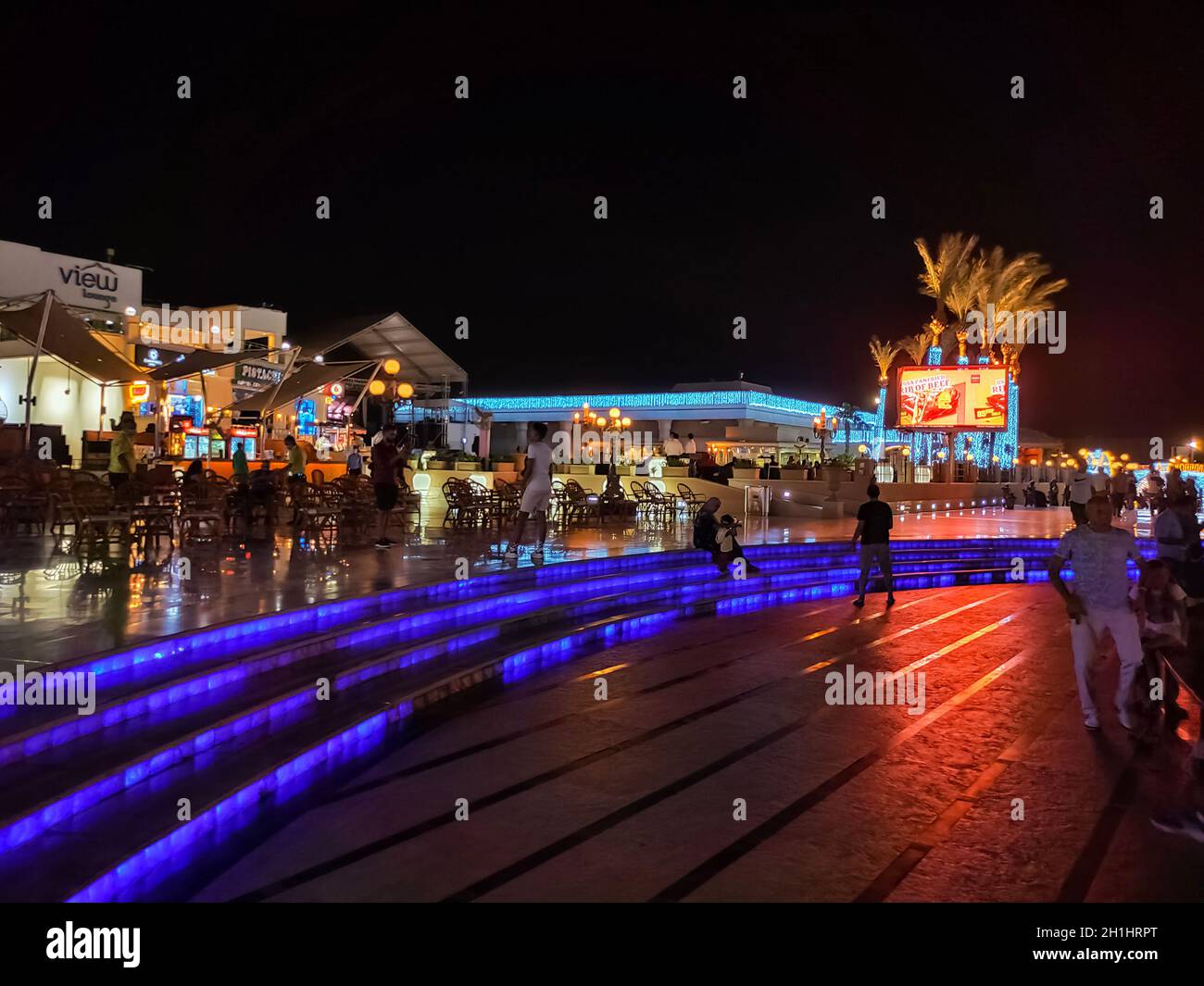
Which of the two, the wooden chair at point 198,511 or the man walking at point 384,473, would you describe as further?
the wooden chair at point 198,511

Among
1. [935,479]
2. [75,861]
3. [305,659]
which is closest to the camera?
[75,861]

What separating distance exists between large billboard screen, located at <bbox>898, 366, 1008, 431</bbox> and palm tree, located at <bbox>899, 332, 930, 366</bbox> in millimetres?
1737

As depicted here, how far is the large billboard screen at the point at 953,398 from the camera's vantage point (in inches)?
1281

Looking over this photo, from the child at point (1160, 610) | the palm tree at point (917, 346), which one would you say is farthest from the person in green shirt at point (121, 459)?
the palm tree at point (917, 346)

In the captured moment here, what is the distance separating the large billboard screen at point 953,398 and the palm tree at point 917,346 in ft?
5.70

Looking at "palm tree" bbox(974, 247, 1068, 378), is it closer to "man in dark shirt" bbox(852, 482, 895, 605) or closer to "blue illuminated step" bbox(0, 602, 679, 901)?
"man in dark shirt" bbox(852, 482, 895, 605)

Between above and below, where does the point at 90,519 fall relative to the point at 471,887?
above

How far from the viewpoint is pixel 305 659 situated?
6082 mm

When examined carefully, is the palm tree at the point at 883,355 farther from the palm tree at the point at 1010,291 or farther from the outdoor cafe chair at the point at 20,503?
the outdoor cafe chair at the point at 20,503

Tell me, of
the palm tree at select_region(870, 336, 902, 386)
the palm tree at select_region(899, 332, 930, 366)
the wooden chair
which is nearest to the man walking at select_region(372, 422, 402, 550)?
the wooden chair

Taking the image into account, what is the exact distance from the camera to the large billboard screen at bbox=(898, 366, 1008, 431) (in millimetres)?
32531
